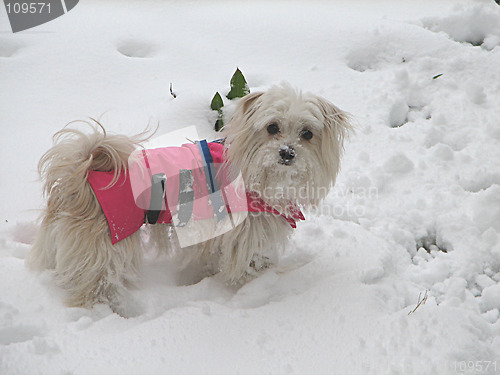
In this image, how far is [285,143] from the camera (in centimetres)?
192

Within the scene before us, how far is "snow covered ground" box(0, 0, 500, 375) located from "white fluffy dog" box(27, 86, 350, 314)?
5.5 inches

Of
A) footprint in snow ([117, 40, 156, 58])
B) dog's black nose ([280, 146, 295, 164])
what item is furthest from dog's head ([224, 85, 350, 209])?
footprint in snow ([117, 40, 156, 58])

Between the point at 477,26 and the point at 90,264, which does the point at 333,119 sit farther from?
the point at 477,26

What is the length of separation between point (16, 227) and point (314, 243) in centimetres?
184

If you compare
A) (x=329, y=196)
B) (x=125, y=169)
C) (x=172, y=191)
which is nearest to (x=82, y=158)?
(x=125, y=169)

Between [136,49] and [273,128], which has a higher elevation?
[273,128]

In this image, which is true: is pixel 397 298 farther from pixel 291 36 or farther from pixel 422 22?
pixel 422 22

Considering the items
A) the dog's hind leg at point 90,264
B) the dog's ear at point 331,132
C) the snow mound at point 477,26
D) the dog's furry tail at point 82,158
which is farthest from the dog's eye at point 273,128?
the snow mound at point 477,26

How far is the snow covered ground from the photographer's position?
5.42 ft

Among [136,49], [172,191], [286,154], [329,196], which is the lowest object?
[329,196]

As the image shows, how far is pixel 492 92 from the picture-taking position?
3.44 metres

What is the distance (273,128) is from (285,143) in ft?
0.34

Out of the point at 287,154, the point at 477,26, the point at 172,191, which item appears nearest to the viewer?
the point at 287,154

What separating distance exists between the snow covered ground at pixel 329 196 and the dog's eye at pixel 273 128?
79cm
